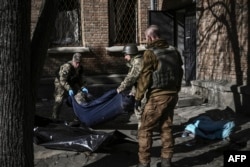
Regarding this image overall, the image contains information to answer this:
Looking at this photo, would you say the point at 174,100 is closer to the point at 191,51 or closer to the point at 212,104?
the point at 212,104

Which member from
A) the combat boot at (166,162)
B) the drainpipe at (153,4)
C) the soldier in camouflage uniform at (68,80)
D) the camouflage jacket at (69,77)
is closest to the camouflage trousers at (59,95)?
the soldier in camouflage uniform at (68,80)

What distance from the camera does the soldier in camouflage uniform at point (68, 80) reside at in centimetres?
852

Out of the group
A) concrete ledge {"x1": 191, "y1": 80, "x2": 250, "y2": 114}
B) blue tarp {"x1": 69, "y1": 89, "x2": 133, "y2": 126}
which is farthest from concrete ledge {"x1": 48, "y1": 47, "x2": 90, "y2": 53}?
blue tarp {"x1": 69, "y1": 89, "x2": 133, "y2": 126}

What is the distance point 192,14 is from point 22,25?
9167 millimetres

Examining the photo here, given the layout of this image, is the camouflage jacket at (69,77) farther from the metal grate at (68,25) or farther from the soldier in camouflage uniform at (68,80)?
the metal grate at (68,25)

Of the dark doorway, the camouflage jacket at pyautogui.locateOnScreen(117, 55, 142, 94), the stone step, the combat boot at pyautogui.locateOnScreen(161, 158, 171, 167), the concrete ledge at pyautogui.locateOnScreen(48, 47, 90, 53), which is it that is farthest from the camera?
the concrete ledge at pyautogui.locateOnScreen(48, 47, 90, 53)

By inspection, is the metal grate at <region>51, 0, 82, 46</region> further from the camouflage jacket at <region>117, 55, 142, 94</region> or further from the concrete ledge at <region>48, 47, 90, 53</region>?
the camouflage jacket at <region>117, 55, 142, 94</region>

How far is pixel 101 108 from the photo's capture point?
8.27 metres

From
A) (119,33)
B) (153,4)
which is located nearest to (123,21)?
(119,33)

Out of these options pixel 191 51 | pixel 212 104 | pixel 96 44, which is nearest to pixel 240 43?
pixel 212 104

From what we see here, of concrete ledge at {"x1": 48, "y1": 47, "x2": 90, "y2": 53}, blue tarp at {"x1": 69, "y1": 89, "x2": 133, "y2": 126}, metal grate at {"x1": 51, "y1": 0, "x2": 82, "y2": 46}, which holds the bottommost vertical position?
blue tarp at {"x1": 69, "y1": 89, "x2": 133, "y2": 126}

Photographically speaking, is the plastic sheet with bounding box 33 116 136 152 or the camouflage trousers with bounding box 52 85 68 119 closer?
the plastic sheet with bounding box 33 116 136 152

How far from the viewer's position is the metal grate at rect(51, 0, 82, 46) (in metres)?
13.7

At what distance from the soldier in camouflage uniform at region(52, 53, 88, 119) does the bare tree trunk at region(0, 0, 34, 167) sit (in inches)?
135
